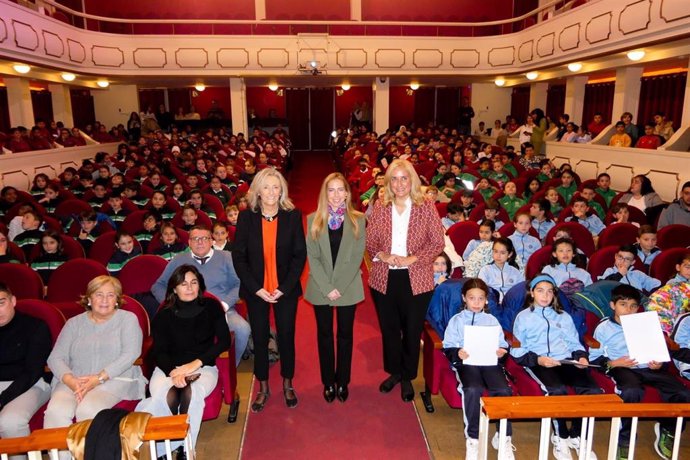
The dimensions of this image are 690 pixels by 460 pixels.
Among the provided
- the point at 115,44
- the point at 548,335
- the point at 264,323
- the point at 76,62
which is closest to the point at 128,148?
the point at 76,62

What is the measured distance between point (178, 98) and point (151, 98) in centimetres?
103

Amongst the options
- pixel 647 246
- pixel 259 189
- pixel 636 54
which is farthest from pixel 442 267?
pixel 636 54

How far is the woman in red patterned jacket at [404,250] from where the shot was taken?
322 cm

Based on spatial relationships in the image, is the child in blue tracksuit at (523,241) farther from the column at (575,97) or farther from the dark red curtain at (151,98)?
the dark red curtain at (151,98)

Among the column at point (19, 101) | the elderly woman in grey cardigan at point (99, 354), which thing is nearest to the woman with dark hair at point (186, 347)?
the elderly woman in grey cardigan at point (99, 354)

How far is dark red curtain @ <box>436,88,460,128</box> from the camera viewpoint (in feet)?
66.2

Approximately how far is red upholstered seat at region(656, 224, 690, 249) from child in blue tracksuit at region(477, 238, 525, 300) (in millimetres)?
1839

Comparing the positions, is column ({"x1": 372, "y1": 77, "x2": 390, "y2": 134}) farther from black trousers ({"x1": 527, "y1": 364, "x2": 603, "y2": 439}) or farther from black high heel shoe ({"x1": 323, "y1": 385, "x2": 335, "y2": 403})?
black trousers ({"x1": 527, "y1": 364, "x2": 603, "y2": 439})

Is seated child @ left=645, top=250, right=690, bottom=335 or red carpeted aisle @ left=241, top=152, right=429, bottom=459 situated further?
seated child @ left=645, top=250, right=690, bottom=335

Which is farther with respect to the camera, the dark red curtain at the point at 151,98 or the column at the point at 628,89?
the dark red curtain at the point at 151,98

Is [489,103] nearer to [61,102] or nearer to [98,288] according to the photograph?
[61,102]

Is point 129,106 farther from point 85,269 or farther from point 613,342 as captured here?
point 613,342

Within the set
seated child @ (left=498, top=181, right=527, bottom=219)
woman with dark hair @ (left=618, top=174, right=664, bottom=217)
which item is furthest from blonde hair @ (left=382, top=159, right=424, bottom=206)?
woman with dark hair @ (left=618, top=174, right=664, bottom=217)

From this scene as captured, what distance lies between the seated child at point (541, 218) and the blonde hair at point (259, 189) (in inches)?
137
